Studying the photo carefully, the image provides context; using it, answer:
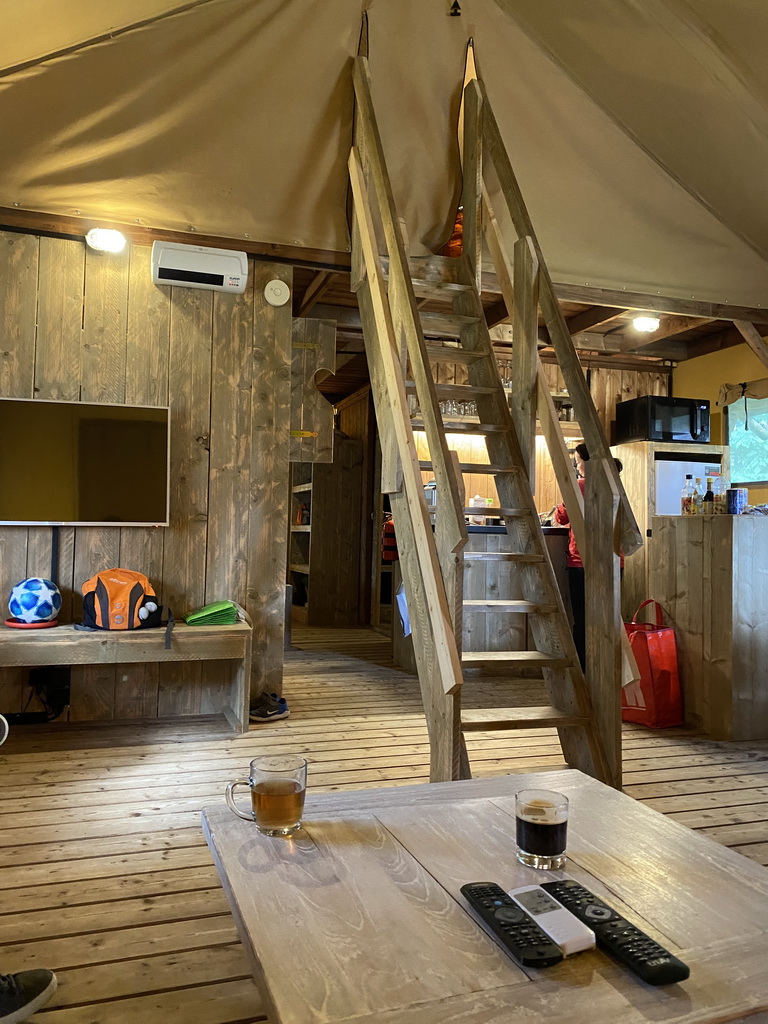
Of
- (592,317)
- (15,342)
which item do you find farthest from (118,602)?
(592,317)

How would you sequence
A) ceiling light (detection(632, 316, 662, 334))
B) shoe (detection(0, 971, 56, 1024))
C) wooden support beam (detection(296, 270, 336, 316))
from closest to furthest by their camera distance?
shoe (detection(0, 971, 56, 1024)) < wooden support beam (detection(296, 270, 336, 316)) < ceiling light (detection(632, 316, 662, 334))

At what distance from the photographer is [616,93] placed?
14.0ft

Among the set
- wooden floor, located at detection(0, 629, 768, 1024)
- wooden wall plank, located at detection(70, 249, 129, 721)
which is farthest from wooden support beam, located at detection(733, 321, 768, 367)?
wooden wall plank, located at detection(70, 249, 129, 721)

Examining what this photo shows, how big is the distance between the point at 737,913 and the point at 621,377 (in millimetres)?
7646

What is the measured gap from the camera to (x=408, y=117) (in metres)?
4.32

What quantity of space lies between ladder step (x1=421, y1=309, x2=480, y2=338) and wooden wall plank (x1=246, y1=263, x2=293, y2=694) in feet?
3.12

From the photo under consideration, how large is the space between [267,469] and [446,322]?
4.31 feet

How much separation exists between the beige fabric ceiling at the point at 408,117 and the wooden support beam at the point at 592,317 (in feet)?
3.56

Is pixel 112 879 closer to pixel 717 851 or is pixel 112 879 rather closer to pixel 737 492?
pixel 717 851

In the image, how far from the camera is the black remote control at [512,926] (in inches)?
37.7

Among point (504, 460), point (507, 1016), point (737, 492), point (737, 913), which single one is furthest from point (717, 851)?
point (737, 492)

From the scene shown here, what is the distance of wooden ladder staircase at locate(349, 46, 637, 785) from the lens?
2.86 m

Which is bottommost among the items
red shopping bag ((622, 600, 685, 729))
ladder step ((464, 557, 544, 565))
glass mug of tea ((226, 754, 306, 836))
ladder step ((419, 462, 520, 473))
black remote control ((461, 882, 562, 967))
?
red shopping bag ((622, 600, 685, 729))

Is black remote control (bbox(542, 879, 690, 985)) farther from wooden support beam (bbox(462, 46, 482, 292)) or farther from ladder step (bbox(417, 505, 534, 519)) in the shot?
wooden support beam (bbox(462, 46, 482, 292))
